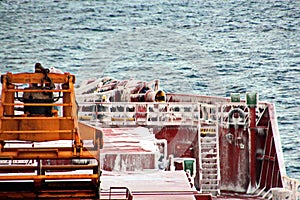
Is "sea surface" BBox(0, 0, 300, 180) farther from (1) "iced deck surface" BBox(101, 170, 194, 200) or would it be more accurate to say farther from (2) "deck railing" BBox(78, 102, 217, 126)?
(1) "iced deck surface" BBox(101, 170, 194, 200)

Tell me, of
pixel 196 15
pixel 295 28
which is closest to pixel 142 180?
pixel 295 28

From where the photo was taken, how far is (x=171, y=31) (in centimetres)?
5250

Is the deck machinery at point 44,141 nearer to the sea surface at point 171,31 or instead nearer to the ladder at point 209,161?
the ladder at point 209,161

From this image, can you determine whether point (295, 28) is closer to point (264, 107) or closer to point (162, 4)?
point (162, 4)

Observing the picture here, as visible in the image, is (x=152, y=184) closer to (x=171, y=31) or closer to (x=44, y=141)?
(x=44, y=141)

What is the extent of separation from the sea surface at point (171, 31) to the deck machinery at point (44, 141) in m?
34.4

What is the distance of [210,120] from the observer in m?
21.4

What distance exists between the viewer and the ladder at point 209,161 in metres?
19.8

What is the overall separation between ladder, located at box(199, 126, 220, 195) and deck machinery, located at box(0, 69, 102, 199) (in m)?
6.51

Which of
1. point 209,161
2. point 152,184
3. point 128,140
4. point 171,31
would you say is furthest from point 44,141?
point 171,31

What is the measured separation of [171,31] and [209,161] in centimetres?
3257

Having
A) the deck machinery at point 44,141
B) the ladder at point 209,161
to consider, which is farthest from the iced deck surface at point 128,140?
the deck machinery at point 44,141

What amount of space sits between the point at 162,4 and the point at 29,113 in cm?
5509

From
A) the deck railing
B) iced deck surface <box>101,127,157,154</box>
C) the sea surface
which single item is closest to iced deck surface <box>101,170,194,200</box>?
iced deck surface <box>101,127,157,154</box>
